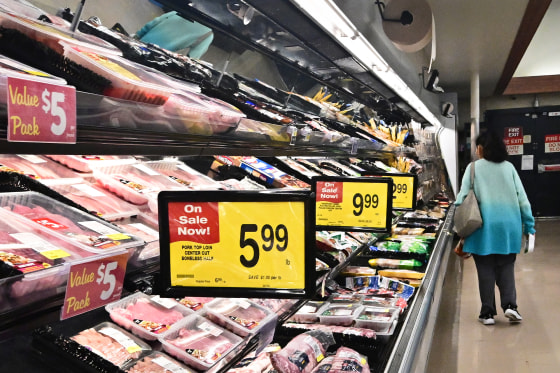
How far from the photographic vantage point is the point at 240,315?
1818 millimetres

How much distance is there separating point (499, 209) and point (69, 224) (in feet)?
12.9

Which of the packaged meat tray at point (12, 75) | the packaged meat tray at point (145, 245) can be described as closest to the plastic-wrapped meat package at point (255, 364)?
the packaged meat tray at point (145, 245)

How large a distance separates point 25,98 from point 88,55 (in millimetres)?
369

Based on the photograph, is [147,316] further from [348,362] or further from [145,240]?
[348,362]

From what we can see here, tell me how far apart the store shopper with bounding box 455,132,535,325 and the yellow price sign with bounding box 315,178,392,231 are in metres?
2.41

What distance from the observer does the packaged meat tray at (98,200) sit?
1.74 metres

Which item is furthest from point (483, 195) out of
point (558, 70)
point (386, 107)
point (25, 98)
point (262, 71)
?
point (558, 70)

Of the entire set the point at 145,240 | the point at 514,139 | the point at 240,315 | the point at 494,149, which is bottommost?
the point at 240,315

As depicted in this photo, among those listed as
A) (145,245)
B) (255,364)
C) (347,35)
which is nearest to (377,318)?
(255,364)

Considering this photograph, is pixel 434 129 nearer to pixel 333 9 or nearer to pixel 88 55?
pixel 333 9

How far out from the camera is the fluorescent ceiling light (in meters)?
1.98

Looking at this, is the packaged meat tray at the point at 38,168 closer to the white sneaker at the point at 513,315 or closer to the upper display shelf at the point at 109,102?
the upper display shelf at the point at 109,102

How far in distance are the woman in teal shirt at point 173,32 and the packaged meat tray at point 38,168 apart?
0.86 meters

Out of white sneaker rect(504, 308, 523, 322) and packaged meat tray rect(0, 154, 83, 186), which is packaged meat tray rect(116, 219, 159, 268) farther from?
white sneaker rect(504, 308, 523, 322)
